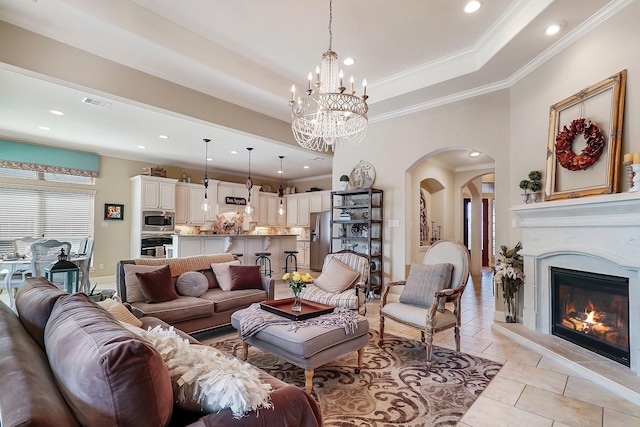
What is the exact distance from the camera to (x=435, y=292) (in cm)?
314

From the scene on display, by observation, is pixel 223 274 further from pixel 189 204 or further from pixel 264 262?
pixel 189 204

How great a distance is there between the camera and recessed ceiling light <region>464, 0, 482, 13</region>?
120 inches

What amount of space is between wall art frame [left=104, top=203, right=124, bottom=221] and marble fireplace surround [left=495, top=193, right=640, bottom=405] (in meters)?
7.91

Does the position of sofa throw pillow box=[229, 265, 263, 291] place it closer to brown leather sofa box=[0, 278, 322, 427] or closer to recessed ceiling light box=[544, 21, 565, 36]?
brown leather sofa box=[0, 278, 322, 427]

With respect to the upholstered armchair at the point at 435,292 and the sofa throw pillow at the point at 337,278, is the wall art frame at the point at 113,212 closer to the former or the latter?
the sofa throw pillow at the point at 337,278

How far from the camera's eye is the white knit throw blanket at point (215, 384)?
3.43ft

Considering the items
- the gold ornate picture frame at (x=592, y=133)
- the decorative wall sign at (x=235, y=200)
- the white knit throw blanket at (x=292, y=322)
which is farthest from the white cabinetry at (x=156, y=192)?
the gold ornate picture frame at (x=592, y=133)

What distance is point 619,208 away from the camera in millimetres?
2623

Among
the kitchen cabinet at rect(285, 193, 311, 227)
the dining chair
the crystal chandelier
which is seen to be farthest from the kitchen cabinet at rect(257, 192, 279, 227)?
the crystal chandelier

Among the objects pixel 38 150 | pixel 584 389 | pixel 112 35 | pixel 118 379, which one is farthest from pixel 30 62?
pixel 584 389

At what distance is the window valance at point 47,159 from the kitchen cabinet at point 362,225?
17.9 ft

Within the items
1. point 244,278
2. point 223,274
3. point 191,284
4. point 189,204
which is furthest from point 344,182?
point 189,204

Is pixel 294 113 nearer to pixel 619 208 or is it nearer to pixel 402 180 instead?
pixel 402 180

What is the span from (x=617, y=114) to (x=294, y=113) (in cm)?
290
